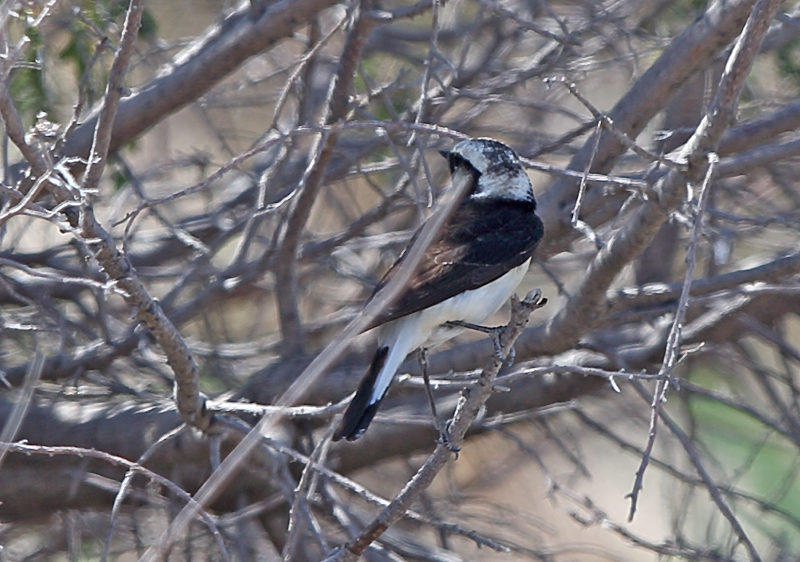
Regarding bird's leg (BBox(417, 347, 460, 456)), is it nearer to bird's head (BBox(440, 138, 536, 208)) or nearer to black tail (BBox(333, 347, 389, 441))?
black tail (BBox(333, 347, 389, 441))

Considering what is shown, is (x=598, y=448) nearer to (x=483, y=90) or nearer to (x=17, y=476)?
(x=483, y=90)

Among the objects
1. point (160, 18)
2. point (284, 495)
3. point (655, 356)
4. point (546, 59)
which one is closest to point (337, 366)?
point (284, 495)

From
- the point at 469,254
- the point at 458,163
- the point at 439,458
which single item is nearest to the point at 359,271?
the point at 458,163

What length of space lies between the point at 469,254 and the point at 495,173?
64 cm

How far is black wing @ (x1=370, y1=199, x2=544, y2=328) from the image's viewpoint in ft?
12.1

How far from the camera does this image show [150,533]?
5.33 m

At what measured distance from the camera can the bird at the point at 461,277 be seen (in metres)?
3.52

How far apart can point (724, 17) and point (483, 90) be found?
1.44 m

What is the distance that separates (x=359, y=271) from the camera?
6043mm

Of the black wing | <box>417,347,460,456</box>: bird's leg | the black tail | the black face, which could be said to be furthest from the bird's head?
the black tail

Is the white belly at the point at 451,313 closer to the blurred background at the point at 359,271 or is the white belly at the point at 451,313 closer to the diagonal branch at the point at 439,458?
the blurred background at the point at 359,271

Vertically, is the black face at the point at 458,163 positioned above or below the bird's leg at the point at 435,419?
above

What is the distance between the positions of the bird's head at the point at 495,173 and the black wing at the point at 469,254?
0.14m

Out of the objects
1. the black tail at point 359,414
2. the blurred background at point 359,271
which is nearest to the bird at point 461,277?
the black tail at point 359,414
